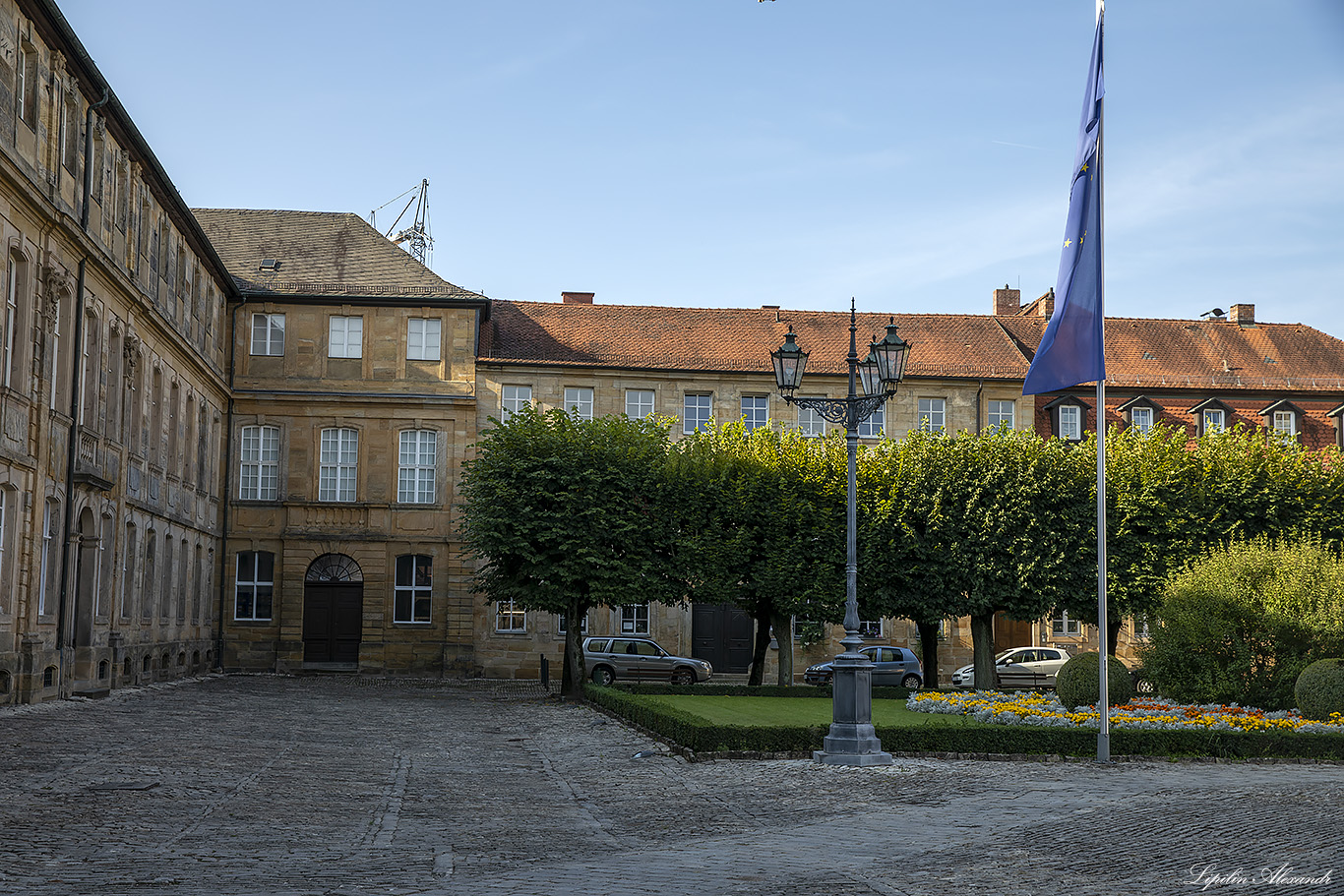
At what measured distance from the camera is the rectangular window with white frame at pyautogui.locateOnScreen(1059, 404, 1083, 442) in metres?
48.8

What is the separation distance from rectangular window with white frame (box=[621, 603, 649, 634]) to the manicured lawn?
16.2m

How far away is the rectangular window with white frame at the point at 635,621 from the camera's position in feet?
150

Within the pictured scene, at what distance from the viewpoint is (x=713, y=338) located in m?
48.7

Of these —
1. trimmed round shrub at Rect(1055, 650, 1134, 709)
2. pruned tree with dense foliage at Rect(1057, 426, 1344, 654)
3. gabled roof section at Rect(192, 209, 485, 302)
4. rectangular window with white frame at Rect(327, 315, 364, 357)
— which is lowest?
trimmed round shrub at Rect(1055, 650, 1134, 709)

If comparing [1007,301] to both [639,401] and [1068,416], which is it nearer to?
[1068,416]

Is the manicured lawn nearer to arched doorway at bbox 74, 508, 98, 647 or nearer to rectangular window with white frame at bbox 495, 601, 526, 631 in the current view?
arched doorway at bbox 74, 508, 98, 647

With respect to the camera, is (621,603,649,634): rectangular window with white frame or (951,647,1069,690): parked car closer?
(951,647,1069,690): parked car

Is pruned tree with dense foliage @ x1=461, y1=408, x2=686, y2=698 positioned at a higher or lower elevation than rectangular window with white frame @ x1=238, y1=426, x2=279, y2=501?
lower

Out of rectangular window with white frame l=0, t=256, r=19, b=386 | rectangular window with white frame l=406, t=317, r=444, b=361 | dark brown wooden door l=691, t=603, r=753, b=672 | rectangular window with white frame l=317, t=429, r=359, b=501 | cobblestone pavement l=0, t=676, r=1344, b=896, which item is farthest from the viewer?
dark brown wooden door l=691, t=603, r=753, b=672

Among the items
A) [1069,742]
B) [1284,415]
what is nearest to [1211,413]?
[1284,415]

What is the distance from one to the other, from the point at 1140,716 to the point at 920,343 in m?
29.2

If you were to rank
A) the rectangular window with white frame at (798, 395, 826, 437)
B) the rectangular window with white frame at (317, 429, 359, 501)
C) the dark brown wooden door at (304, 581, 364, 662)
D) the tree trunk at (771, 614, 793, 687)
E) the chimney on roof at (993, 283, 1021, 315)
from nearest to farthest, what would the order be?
the tree trunk at (771, 614, 793, 687)
the dark brown wooden door at (304, 581, 364, 662)
the rectangular window with white frame at (317, 429, 359, 501)
the rectangular window with white frame at (798, 395, 826, 437)
the chimney on roof at (993, 283, 1021, 315)

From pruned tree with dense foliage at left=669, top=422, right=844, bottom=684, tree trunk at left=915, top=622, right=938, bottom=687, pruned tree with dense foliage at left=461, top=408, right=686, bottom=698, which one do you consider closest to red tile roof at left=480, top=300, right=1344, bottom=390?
pruned tree with dense foliage at left=669, top=422, right=844, bottom=684

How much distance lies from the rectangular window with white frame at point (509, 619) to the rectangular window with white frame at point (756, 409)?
10571 mm
